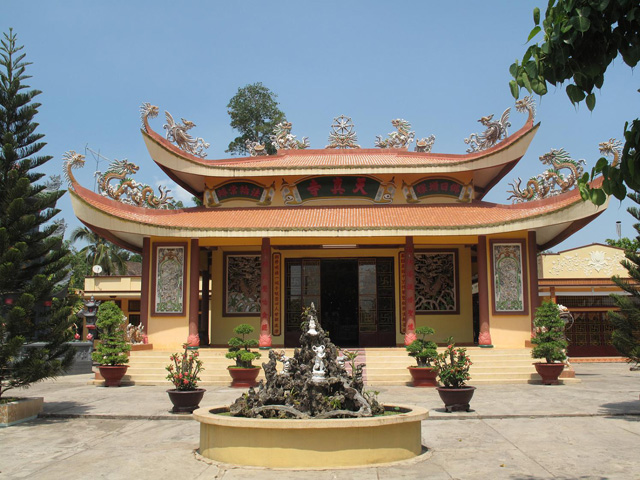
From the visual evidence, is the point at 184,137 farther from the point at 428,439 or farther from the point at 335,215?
the point at 428,439

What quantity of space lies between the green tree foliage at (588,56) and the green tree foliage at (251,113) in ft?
120

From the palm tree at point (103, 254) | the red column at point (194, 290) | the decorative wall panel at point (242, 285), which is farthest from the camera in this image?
the palm tree at point (103, 254)

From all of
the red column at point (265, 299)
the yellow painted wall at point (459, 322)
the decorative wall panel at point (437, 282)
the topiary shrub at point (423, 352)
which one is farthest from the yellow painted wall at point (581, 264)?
the red column at point (265, 299)

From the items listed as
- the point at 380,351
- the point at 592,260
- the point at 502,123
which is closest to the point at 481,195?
the point at 502,123

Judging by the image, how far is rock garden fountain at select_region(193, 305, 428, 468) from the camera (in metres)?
6.18

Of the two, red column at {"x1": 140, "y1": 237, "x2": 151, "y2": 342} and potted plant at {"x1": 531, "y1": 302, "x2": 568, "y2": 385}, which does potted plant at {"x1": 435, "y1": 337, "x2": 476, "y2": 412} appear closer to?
potted plant at {"x1": 531, "y1": 302, "x2": 568, "y2": 385}

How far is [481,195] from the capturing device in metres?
20.6

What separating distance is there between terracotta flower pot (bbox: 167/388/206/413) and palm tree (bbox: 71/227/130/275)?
27.2 metres

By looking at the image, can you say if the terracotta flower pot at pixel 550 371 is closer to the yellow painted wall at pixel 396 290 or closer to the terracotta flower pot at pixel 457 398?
the terracotta flower pot at pixel 457 398

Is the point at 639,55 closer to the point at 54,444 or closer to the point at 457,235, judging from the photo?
the point at 54,444

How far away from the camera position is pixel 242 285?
1855cm

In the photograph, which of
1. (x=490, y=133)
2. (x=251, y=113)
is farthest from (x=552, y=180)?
(x=251, y=113)

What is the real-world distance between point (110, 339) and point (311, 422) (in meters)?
8.76

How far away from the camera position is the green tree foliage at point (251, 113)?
39875mm
